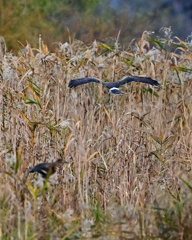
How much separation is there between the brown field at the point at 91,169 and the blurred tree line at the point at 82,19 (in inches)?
102

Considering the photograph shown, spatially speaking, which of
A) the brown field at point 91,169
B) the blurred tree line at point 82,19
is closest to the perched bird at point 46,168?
the brown field at point 91,169

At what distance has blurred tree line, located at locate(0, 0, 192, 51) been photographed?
7.14m

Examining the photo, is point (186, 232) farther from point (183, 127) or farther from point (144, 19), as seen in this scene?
point (144, 19)

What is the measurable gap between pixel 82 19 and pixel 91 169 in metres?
8.82

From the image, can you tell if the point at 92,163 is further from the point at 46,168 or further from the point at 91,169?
the point at 46,168

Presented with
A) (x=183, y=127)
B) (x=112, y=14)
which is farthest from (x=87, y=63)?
(x=112, y=14)

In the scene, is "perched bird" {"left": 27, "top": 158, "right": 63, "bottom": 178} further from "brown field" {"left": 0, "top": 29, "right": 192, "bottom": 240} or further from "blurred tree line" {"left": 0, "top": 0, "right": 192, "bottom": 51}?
"blurred tree line" {"left": 0, "top": 0, "right": 192, "bottom": 51}

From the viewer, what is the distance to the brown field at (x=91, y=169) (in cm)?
147

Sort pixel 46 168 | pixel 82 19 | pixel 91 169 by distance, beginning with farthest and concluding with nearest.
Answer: pixel 82 19, pixel 91 169, pixel 46 168

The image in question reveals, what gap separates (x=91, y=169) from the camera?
2133 mm

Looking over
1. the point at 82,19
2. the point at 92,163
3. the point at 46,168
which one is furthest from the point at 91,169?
the point at 82,19

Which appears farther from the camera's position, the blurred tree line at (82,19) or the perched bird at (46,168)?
the blurred tree line at (82,19)

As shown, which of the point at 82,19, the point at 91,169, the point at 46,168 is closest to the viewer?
the point at 46,168

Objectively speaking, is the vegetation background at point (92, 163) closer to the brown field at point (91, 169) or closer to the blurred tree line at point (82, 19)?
the brown field at point (91, 169)
